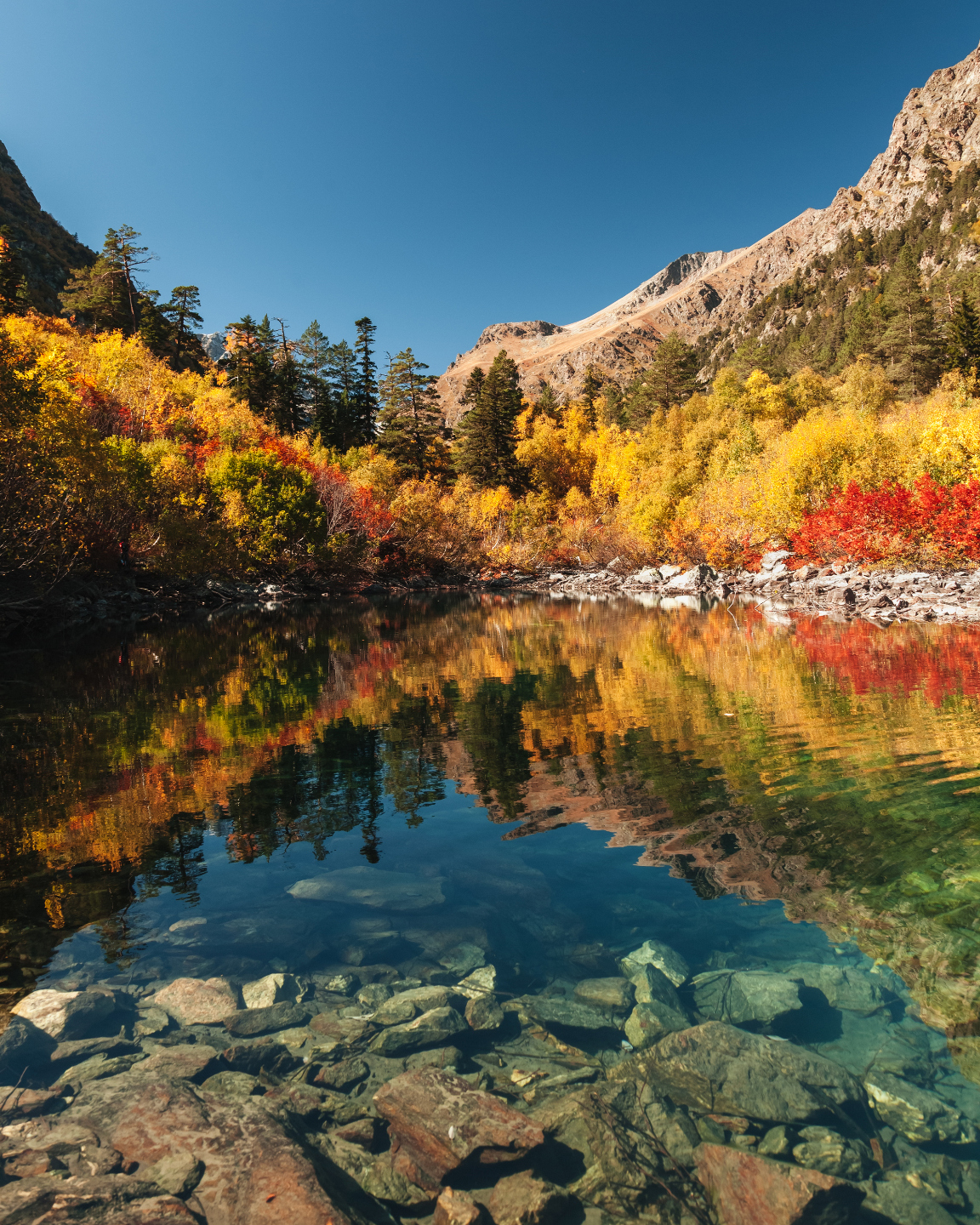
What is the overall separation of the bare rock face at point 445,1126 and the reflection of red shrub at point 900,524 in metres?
36.1

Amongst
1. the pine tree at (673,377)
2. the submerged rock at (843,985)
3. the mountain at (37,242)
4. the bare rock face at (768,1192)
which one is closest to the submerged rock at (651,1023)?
the bare rock face at (768,1192)

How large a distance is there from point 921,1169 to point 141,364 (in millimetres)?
59404

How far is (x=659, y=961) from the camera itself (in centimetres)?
507

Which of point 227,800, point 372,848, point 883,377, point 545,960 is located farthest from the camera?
point 883,377

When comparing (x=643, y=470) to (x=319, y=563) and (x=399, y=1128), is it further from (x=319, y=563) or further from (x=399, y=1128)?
(x=399, y=1128)

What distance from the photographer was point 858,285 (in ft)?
445

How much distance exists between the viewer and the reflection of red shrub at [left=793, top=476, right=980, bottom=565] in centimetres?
3206

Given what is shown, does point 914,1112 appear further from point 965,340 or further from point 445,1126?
point 965,340

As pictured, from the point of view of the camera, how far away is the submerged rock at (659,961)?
4918mm

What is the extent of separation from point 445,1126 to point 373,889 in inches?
120

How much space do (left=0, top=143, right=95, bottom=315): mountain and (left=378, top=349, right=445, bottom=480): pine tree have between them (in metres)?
37.9

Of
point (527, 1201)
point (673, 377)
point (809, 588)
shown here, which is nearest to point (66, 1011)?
point (527, 1201)

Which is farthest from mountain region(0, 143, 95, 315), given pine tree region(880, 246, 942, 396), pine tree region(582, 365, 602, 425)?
pine tree region(880, 246, 942, 396)

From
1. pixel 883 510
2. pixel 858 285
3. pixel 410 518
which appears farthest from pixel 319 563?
pixel 858 285
